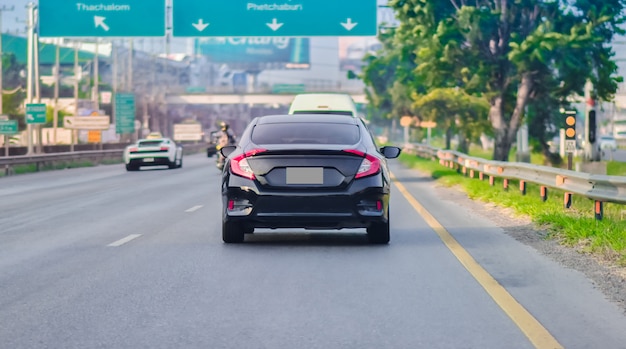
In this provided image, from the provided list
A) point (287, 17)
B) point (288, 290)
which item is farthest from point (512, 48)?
point (288, 290)

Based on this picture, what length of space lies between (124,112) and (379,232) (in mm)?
78026

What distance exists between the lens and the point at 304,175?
12812 millimetres

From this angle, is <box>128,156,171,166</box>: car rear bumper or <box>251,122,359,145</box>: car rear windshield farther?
<box>128,156,171,166</box>: car rear bumper

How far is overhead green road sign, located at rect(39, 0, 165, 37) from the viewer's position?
42.9 meters

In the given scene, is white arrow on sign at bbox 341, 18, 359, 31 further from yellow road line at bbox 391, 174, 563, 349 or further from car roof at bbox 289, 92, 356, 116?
yellow road line at bbox 391, 174, 563, 349

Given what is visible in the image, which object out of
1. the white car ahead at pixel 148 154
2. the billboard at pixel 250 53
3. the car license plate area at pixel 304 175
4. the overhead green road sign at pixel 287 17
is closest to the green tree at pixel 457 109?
the overhead green road sign at pixel 287 17

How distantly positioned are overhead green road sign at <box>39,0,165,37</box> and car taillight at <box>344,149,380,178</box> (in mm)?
31118

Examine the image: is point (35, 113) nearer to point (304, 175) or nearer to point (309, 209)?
point (304, 175)

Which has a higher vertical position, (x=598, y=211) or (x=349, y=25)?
(x=349, y=25)

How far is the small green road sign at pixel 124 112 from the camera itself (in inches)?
3514

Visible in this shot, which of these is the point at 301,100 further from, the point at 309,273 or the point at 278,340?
the point at 278,340

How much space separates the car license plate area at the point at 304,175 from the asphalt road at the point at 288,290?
0.74 m

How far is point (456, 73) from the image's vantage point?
38.4 meters

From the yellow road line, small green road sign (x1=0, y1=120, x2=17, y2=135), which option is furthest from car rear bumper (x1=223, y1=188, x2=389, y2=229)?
small green road sign (x1=0, y1=120, x2=17, y2=135)
